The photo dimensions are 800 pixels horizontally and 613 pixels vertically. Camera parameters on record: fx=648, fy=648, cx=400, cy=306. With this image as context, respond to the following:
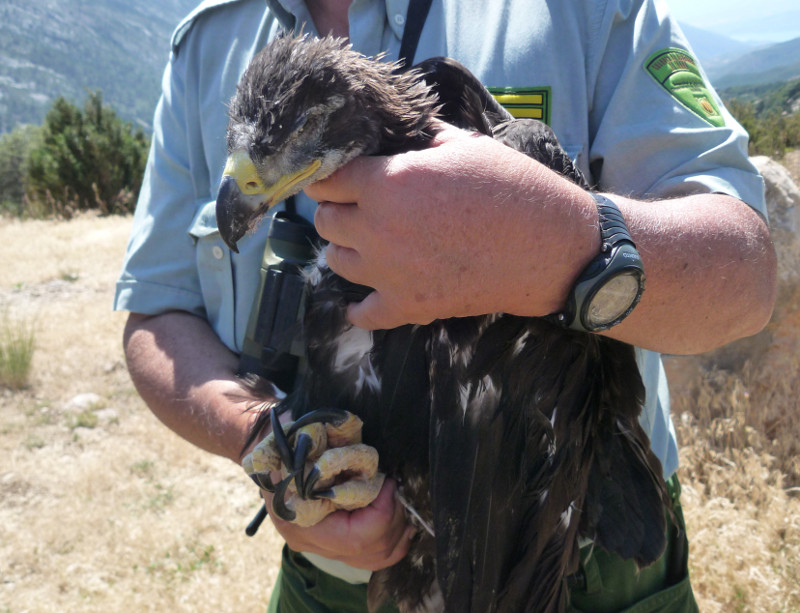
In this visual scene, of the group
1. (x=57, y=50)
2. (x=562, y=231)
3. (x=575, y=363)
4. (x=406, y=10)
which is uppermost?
(x=406, y=10)

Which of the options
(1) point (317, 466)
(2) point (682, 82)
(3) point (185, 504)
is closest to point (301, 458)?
(1) point (317, 466)

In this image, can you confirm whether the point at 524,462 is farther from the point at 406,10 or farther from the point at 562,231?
the point at 406,10

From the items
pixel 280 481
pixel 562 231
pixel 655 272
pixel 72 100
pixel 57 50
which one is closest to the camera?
pixel 562 231

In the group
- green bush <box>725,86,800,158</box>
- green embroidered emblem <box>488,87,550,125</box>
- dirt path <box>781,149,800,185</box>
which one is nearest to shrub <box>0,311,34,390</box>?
green embroidered emblem <box>488,87,550,125</box>

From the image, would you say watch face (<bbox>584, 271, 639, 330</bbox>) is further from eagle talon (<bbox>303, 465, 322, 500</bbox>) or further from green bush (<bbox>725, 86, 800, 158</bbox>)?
green bush (<bbox>725, 86, 800, 158</bbox>)

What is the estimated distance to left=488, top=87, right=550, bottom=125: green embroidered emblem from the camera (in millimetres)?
1698

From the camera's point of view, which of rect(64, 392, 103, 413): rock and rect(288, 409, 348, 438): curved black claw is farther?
rect(64, 392, 103, 413): rock

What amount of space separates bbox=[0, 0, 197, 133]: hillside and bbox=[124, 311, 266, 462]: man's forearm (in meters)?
148

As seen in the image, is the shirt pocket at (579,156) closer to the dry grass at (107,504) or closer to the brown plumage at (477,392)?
the brown plumage at (477,392)

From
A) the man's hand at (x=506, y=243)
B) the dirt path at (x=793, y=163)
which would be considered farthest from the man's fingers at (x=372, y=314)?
the dirt path at (x=793, y=163)

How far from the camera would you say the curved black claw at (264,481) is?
70.1 inches

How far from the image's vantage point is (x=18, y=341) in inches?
256

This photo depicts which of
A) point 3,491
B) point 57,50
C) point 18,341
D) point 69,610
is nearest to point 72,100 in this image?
point 18,341

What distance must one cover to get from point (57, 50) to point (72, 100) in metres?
163
